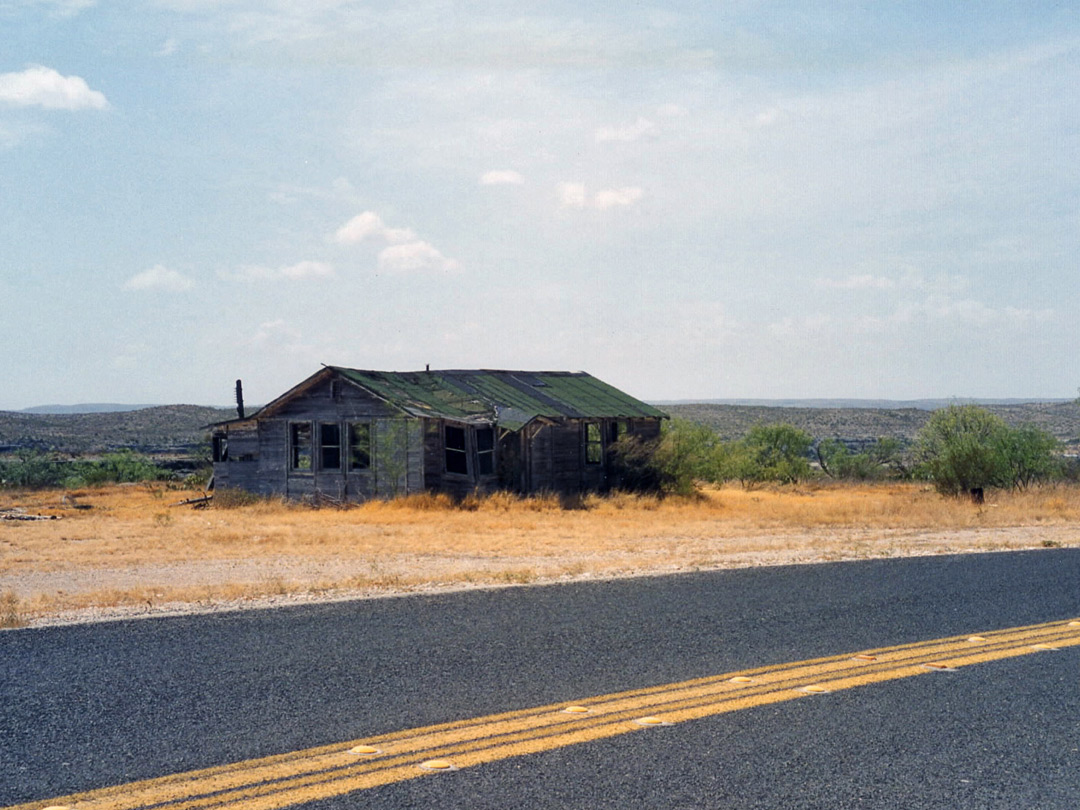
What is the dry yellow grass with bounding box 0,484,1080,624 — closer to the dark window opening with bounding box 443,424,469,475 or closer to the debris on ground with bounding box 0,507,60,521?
the debris on ground with bounding box 0,507,60,521

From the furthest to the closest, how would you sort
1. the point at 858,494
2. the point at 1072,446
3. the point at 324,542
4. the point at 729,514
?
the point at 1072,446, the point at 858,494, the point at 729,514, the point at 324,542

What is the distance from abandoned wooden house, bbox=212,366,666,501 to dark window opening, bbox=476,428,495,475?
0.03 m

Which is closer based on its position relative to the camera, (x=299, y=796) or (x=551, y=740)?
(x=299, y=796)


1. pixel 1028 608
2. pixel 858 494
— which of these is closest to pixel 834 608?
pixel 1028 608

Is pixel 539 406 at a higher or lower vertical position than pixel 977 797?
higher

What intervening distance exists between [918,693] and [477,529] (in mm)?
15727

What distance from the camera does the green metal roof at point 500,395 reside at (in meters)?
27.9

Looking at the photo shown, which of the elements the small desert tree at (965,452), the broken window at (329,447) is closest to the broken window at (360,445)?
the broken window at (329,447)

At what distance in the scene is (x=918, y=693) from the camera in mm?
6523

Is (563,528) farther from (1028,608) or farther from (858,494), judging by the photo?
(858,494)

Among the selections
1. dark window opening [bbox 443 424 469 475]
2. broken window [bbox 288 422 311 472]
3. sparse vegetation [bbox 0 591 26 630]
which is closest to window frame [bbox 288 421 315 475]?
broken window [bbox 288 422 311 472]

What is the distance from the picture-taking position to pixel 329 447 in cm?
2848

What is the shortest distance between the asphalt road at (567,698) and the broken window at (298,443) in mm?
19486

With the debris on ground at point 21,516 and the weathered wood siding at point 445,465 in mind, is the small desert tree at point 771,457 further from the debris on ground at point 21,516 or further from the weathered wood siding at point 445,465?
the debris on ground at point 21,516
